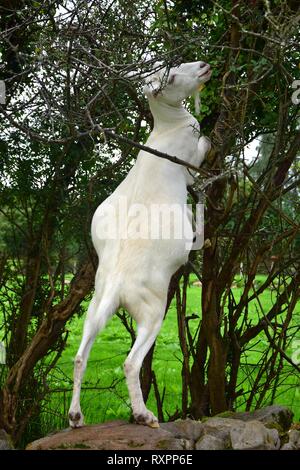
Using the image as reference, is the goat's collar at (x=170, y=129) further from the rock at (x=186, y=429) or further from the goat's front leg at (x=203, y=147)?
the rock at (x=186, y=429)

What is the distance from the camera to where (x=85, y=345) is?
325 cm

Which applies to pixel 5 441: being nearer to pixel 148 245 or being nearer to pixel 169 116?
pixel 148 245

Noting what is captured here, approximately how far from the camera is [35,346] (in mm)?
4531

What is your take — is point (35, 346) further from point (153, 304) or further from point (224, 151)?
point (224, 151)

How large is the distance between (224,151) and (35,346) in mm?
1874

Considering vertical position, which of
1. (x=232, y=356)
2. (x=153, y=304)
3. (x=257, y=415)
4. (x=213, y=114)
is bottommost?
(x=257, y=415)

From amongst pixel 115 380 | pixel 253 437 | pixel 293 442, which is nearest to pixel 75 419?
pixel 253 437

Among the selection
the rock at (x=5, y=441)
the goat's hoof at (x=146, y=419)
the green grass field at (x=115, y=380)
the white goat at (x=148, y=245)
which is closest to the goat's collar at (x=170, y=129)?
the white goat at (x=148, y=245)

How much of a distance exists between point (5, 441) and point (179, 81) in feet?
7.71

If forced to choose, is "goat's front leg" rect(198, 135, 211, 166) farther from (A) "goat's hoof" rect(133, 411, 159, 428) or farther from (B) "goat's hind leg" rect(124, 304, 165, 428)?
(A) "goat's hoof" rect(133, 411, 159, 428)

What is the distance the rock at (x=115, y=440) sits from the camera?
10.4ft

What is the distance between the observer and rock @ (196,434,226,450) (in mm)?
A: 3319

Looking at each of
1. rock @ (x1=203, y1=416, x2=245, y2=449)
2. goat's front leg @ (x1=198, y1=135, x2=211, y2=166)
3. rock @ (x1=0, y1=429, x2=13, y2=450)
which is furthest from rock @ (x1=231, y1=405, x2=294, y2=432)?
goat's front leg @ (x1=198, y1=135, x2=211, y2=166)

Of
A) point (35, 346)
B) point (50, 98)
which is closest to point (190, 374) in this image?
point (35, 346)
